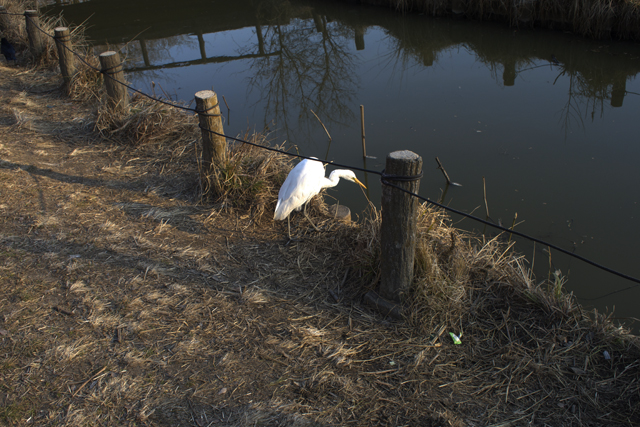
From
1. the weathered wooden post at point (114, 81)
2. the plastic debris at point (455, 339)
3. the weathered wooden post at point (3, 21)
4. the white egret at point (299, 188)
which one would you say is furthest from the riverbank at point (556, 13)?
the weathered wooden post at point (3, 21)

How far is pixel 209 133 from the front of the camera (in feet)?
A: 12.4

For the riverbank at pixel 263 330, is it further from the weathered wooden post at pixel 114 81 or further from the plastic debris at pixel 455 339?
the weathered wooden post at pixel 114 81

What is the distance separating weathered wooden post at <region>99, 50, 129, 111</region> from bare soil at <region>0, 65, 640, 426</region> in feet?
6.17

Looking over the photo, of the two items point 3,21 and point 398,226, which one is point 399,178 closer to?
point 398,226

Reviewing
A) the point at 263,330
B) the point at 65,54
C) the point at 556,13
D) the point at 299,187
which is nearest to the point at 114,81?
the point at 65,54

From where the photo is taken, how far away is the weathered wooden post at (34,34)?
6.85 m

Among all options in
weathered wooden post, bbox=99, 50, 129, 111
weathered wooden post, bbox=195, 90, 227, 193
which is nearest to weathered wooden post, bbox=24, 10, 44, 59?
weathered wooden post, bbox=99, 50, 129, 111

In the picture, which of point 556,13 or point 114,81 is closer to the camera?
point 114,81

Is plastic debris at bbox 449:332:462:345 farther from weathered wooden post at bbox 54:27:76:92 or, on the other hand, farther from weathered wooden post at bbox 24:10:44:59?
weathered wooden post at bbox 24:10:44:59

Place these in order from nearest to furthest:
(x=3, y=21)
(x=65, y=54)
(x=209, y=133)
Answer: (x=209, y=133) < (x=65, y=54) < (x=3, y=21)

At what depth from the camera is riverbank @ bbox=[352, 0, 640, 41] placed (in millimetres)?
7766

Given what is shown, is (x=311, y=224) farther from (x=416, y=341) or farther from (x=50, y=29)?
(x=50, y=29)

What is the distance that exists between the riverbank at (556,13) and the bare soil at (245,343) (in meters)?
7.59

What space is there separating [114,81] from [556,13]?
8317 mm
